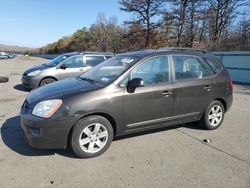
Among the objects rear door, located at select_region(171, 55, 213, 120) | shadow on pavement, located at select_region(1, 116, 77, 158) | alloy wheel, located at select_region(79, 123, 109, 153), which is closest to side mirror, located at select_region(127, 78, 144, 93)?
alloy wheel, located at select_region(79, 123, 109, 153)

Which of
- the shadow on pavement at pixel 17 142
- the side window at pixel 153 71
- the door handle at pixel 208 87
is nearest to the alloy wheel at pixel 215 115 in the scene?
the door handle at pixel 208 87

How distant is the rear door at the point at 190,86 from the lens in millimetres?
4906

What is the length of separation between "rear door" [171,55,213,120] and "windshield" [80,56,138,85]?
976 millimetres

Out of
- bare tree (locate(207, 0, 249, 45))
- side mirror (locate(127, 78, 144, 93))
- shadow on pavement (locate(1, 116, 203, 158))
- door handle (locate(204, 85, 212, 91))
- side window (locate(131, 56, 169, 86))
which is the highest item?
bare tree (locate(207, 0, 249, 45))

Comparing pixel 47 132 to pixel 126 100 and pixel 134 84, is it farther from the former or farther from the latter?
pixel 134 84

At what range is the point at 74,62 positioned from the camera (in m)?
10.0

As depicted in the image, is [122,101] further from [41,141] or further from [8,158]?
[8,158]

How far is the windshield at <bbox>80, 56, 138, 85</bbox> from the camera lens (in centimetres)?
444

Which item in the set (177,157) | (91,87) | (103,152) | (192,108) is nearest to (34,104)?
(91,87)

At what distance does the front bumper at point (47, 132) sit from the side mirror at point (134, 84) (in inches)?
45.1

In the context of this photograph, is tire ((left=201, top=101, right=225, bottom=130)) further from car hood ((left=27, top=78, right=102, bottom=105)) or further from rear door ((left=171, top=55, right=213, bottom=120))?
car hood ((left=27, top=78, right=102, bottom=105))

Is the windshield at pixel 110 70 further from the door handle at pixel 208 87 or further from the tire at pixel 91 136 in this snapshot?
the door handle at pixel 208 87

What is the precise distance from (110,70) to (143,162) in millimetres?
1871

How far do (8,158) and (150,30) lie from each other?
3013cm
